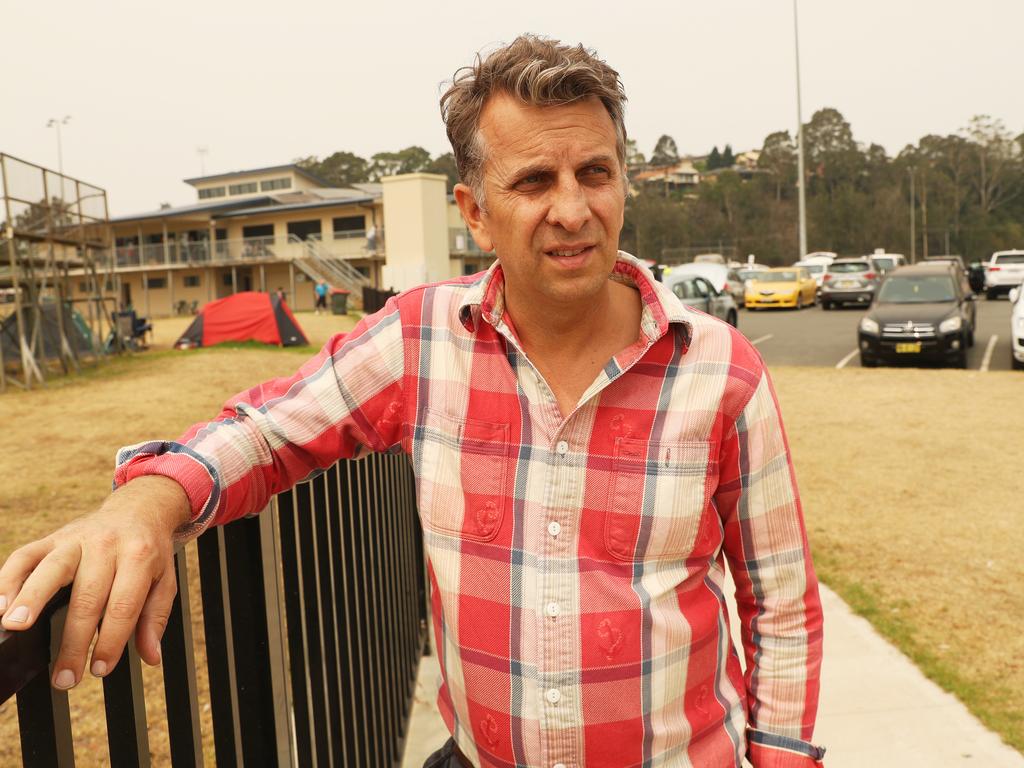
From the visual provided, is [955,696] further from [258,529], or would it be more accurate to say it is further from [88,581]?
[88,581]

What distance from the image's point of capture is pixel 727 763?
169cm

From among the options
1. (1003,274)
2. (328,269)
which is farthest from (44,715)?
(328,269)

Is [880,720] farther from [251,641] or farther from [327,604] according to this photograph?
[251,641]

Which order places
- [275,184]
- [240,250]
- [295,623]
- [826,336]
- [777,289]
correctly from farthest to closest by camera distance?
[275,184]
[240,250]
[777,289]
[826,336]
[295,623]

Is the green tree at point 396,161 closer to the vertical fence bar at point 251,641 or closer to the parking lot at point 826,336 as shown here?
the parking lot at point 826,336

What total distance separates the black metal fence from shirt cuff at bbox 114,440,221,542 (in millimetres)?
51

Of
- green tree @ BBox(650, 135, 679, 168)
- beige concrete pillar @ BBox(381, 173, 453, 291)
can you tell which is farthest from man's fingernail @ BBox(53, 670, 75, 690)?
green tree @ BBox(650, 135, 679, 168)

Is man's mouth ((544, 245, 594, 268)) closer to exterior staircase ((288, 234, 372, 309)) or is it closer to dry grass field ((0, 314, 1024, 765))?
dry grass field ((0, 314, 1024, 765))

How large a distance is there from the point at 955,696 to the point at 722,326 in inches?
112

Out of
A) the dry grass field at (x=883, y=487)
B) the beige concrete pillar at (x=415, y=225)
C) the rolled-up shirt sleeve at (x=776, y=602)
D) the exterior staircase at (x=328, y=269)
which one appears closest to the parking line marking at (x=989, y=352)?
the dry grass field at (x=883, y=487)

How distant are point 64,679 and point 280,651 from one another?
0.78 m

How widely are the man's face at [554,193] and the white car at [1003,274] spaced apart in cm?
3223

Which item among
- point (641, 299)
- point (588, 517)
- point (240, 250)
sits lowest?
point (588, 517)

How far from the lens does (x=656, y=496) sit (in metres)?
1.57
